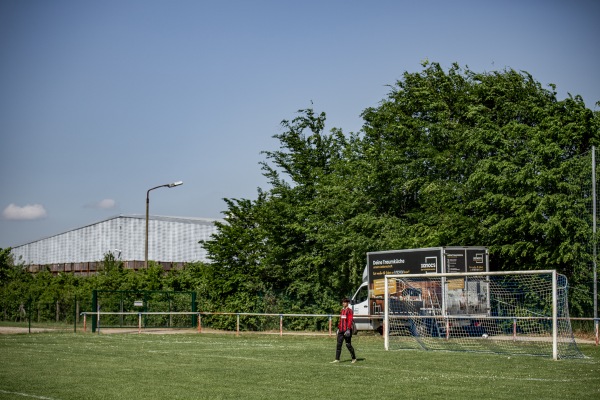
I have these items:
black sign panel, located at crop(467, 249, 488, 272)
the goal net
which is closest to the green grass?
black sign panel, located at crop(467, 249, 488, 272)

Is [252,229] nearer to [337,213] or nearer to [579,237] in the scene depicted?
[337,213]

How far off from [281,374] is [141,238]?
5371 centimetres

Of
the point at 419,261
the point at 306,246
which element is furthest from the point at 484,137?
the point at 306,246

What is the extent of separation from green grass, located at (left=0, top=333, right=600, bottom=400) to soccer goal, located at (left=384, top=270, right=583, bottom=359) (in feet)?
7.06

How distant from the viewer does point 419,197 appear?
41125 millimetres

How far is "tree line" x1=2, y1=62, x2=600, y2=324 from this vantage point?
33750 mm

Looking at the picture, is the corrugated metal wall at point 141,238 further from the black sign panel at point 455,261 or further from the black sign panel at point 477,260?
the black sign panel at point 455,261

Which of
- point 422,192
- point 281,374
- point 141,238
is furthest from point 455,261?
point 141,238

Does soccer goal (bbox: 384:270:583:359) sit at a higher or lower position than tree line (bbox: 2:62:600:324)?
lower

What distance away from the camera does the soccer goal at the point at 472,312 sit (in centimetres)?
2714

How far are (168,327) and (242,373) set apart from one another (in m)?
25.2

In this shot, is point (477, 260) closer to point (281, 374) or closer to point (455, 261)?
point (455, 261)

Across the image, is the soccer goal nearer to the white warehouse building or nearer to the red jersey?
the red jersey

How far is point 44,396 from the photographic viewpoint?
14523 millimetres
